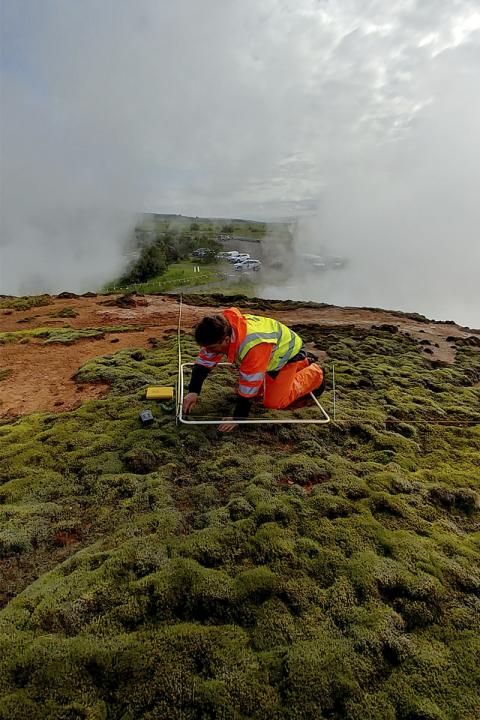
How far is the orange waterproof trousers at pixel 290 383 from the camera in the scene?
30.7 ft

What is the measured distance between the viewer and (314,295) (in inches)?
5320

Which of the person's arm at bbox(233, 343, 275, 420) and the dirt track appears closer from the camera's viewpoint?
the person's arm at bbox(233, 343, 275, 420)

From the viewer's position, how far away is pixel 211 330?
7.41 m

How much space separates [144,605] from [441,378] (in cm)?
1440

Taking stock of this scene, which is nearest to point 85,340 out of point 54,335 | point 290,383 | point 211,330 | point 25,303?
point 54,335

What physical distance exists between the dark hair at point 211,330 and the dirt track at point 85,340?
19.6 feet

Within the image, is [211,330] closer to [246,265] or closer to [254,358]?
[254,358]

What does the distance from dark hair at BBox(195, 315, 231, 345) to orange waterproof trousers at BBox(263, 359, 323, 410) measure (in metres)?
2.24

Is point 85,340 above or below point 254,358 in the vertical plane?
below

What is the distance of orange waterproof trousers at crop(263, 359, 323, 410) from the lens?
9.37m

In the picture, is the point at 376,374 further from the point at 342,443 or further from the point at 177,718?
the point at 177,718

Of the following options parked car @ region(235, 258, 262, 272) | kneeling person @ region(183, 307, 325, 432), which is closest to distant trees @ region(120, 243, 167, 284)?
parked car @ region(235, 258, 262, 272)

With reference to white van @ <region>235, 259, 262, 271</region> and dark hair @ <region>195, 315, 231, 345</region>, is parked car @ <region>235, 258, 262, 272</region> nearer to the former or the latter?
white van @ <region>235, 259, 262, 271</region>

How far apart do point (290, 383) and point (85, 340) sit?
1287 centimetres
